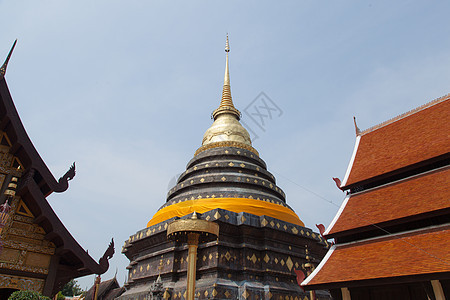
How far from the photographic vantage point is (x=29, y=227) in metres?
6.98

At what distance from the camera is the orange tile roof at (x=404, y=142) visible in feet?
31.4

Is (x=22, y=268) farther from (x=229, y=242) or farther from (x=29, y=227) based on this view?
(x=229, y=242)

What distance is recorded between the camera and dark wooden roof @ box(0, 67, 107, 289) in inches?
270

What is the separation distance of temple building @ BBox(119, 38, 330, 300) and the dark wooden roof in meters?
3.32

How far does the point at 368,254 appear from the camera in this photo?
26.6 feet

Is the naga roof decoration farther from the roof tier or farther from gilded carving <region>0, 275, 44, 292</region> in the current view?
gilded carving <region>0, 275, 44, 292</region>

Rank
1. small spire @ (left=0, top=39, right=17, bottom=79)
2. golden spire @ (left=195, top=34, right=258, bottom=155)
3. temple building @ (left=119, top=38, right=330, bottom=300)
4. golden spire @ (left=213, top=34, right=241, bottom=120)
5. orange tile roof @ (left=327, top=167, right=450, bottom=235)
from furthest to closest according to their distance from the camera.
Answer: golden spire @ (left=213, top=34, right=241, bottom=120), golden spire @ (left=195, top=34, right=258, bottom=155), temple building @ (left=119, top=38, right=330, bottom=300), orange tile roof @ (left=327, top=167, right=450, bottom=235), small spire @ (left=0, top=39, right=17, bottom=79)

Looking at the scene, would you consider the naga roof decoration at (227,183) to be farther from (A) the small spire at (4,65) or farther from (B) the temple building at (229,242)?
(A) the small spire at (4,65)

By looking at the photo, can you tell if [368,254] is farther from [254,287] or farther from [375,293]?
[254,287]

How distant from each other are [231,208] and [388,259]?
729 centimetres

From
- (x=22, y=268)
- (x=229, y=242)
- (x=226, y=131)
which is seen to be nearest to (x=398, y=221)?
(x=229, y=242)

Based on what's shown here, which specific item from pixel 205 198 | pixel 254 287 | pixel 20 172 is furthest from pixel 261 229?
pixel 20 172

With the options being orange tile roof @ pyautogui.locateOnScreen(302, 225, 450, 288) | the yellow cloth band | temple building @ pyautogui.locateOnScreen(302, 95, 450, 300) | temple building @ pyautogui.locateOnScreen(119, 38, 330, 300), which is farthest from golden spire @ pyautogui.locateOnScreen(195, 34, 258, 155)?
orange tile roof @ pyautogui.locateOnScreen(302, 225, 450, 288)

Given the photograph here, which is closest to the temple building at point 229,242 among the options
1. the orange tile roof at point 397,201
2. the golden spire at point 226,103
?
the orange tile roof at point 397,201
